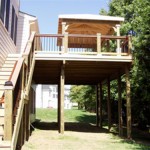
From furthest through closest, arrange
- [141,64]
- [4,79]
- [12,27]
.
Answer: [12,27] < [141,64] < [4,79]

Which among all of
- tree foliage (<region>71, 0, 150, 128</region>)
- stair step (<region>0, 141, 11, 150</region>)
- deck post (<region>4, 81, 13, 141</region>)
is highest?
tree foliage (<region>71, 0, 150, 128</region>)

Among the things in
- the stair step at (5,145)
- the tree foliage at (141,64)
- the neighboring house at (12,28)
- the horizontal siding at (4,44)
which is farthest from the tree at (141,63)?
the stair step at (5,145)

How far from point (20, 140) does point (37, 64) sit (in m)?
6.11

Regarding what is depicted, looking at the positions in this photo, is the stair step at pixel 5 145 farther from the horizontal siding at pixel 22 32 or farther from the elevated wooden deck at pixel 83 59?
the horizontal siding at pixel 22 32

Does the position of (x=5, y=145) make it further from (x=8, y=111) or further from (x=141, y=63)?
(x=141, y=63)

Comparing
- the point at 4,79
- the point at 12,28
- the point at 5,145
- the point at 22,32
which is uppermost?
the point at 22,32

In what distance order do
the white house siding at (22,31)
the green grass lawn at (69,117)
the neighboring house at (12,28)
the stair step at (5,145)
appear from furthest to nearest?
the green grass lawn at (69,117) → the white house siding at (22,31) → the neighboring house at (12,28) → the stair step at (5,145)

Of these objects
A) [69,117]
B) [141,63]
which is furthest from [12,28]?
[69,117]

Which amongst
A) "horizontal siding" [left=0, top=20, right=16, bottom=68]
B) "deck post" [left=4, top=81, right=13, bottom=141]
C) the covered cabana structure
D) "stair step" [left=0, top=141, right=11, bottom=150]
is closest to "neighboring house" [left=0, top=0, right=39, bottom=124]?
"horizontal siding" [left=0, top=20, right=16, bottom=68]

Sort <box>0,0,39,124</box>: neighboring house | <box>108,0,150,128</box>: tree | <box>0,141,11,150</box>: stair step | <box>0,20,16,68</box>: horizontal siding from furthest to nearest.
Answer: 1. <box>108,0,150,128</box>: tree
2. <box>0,0,39,124</box>: neighboring house
3. <box>0,20,16,68</box>: horizontal siding
4. <box>0,141,11,150</box>: stair step

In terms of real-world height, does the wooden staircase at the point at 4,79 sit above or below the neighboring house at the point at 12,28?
below

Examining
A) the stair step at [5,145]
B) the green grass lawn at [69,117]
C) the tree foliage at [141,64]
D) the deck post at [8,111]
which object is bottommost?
the green grass lawn at [69,117]

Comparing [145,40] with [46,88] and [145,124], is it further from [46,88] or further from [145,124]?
[46,88]

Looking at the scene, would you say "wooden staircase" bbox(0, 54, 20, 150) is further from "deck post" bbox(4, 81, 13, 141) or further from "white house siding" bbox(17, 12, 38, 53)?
"white house siding" bbox(17, 12, 38, 53)
